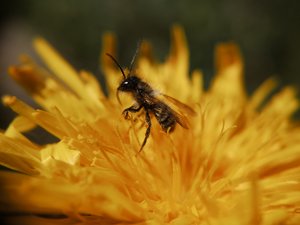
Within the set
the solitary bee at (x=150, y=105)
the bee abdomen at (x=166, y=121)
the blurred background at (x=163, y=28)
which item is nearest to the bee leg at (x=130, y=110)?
the solitary bee at (x=150, y=105)

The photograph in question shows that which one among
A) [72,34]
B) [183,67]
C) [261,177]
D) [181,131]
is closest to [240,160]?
[261,177]

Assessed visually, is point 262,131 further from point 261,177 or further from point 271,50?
point 271,50

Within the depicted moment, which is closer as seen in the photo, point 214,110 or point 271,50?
point 214,110

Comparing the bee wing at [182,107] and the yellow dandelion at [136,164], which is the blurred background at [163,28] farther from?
the bee wing at [182,107]

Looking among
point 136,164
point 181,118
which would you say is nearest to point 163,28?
point 181,118

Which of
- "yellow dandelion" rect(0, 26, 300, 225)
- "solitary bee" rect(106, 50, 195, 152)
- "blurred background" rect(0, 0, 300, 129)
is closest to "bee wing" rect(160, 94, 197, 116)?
"solitary bee" rect(106, 50, 195, 152)

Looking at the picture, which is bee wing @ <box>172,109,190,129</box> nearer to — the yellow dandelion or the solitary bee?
the solitary bee

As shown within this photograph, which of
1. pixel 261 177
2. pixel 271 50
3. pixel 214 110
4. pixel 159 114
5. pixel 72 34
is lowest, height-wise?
pixel 261 177
